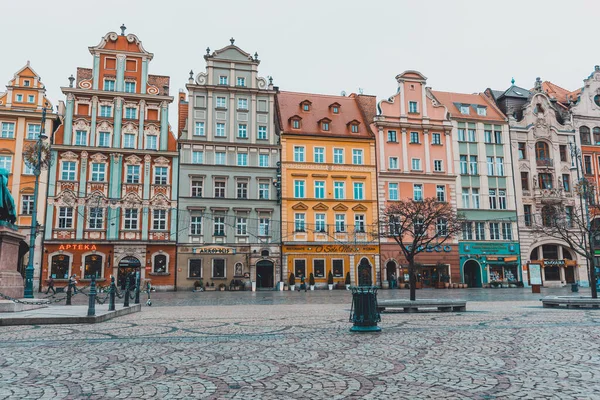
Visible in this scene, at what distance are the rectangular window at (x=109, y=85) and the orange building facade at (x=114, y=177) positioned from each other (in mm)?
76

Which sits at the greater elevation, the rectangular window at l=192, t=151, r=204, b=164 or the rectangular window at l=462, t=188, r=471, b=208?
the rectangular window at l=192, t=151, r=204, b=164

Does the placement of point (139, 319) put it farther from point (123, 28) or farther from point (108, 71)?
point (123, 28)

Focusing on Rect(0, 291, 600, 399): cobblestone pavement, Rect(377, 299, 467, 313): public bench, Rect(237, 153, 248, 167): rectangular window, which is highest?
Rect(237, 153, 248, 167): rectangular window

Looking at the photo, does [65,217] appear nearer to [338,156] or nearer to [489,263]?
[338,156]

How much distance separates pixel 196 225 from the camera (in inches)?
1550

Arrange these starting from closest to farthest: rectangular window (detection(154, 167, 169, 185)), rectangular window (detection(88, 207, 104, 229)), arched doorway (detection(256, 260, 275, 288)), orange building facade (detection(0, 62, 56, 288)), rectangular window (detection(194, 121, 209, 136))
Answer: orange building facade (detection(0, 62, 56, 288)), rectangular window (detection(88, 207, 104, 229)), rectangular window (detection(154, 167, 169, 185)), arched doorway (detection(256, 260, 275, 288)), rectangular window (detection(194, 121, 209, 136))

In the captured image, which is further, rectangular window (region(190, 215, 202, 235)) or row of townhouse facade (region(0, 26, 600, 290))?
rectangular window (region(190, 215, 202, 235))

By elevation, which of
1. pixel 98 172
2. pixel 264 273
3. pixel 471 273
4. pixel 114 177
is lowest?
pixel 471 273

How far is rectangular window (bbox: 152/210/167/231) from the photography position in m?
38.6

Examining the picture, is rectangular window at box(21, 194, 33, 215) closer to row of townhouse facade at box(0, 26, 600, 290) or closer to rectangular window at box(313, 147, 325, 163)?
row of townhouse facade at box(0, 26, 600, 290)

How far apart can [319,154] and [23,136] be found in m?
23.6

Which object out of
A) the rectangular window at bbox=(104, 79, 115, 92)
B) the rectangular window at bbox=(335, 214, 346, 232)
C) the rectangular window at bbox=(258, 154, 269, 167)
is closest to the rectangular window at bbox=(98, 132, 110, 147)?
the rectangular window at bbox=(104, 79, 115, 92)

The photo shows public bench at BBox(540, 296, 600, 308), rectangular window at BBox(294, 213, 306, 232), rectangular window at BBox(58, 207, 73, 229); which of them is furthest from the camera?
rectangular window at BBox(294, 213, 306, 232)

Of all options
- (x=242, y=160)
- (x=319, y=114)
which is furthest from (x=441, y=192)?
(x=242, y=160)
